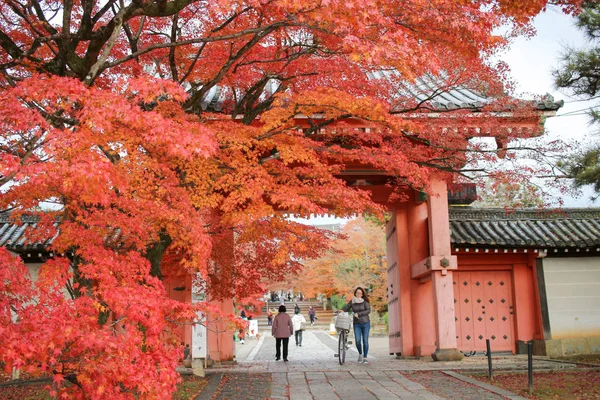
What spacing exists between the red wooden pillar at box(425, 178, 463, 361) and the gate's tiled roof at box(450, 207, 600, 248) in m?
1.17

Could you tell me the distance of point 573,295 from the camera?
47.5 feet

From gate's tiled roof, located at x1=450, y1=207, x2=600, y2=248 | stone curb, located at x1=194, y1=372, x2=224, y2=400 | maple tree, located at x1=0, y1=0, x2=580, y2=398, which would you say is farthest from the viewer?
gate's tiled roof, located at x1=450, y1=207, x2=600, y2=248

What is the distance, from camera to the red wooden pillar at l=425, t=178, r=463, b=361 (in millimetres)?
12297

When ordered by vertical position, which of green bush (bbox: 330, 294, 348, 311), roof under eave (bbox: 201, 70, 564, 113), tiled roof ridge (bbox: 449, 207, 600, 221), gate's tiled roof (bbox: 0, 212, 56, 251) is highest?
roof under eave (bbox: 201, 70, 564, 113)

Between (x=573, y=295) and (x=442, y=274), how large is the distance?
429cm

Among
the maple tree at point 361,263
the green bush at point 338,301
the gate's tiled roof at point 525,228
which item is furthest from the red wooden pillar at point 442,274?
the green bush at point 338,301

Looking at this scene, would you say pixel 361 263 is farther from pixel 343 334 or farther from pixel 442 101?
pixel 442 101

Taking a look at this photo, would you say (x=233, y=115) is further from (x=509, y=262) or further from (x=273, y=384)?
(x=509, y=262)

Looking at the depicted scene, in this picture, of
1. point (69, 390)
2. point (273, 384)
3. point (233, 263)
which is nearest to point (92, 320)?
point (69, 390)

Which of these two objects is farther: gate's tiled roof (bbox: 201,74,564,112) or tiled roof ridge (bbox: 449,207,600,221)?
tiled roof ridge (bbox: 449,207,600,221)

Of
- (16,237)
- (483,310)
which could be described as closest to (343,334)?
(483,310)

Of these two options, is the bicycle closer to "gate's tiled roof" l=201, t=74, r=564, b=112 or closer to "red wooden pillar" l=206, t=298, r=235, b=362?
"red wooden pillar" l=206, t=298, r=235, b=362

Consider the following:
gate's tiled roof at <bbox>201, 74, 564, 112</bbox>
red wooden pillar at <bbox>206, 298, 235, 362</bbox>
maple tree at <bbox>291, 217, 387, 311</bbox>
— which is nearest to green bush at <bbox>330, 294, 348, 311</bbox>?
maple tree at <bbox>291, 217, 387, 311</bbox>

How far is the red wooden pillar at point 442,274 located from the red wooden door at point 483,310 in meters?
2.25
